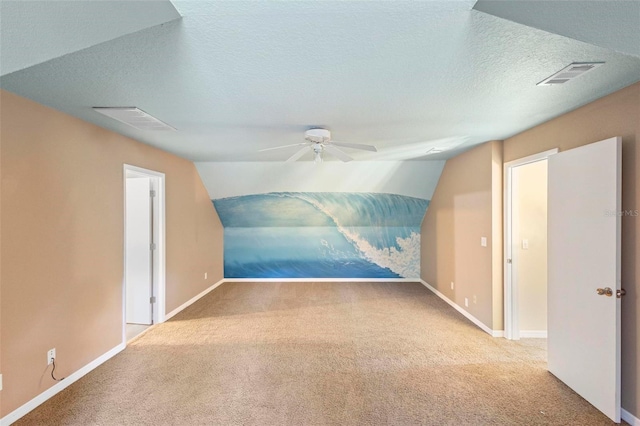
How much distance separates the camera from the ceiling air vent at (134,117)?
2489 millimetres

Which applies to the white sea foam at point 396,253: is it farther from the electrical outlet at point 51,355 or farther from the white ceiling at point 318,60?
the electrical outlet at point 51,355

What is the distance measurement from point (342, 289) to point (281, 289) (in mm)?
1201

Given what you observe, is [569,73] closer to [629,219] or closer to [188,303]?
[629,219]

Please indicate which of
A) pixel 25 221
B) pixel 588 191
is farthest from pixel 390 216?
pixel 25 221

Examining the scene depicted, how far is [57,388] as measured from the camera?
8.18 ft

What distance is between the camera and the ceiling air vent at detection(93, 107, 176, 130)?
8.17 ft

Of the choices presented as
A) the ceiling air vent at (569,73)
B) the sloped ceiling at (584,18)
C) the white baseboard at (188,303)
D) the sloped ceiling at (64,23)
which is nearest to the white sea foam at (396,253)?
the white baseboard at (188,303)

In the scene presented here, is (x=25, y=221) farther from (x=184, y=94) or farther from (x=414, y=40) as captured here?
(x=414, y=40)

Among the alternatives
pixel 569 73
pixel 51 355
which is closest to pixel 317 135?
pixel 569 73

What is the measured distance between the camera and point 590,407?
230cm

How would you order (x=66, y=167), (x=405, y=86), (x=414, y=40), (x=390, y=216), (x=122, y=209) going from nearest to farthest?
(x=414, y=40) → (x=405, y=86) → (x=66, y=167) → (x=122, y=209) → (x=390, y=216)

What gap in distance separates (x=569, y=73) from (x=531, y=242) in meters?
2.29

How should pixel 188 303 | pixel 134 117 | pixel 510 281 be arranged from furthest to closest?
pixel 188 303 < pixel 510 281 < pixel 134 117

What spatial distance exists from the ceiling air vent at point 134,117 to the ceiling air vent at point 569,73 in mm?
3039
